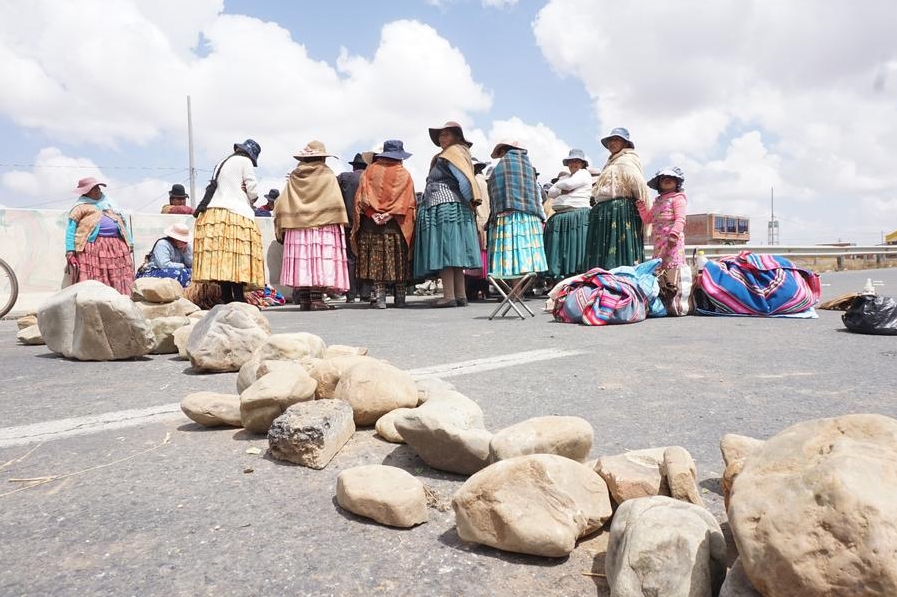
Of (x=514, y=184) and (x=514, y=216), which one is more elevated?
(x=514, y=184)

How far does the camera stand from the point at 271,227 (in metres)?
9.59

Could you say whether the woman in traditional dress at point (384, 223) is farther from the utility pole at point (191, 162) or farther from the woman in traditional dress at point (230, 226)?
the utility pole at point (191, 162)

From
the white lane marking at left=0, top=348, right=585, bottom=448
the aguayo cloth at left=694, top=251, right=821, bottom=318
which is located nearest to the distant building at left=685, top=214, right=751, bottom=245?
the aguayo cloth at left=694, top=251, right=821, bottom=318

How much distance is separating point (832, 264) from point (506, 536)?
22.4 metres

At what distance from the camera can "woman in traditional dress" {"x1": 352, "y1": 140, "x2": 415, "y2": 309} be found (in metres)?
7.86

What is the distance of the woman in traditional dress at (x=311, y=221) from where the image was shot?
7867 millimetres

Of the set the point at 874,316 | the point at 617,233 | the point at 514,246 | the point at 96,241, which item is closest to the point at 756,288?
the point at 874,316

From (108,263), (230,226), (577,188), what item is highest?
(577,188)

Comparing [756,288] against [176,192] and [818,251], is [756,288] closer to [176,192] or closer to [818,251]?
[176,192]

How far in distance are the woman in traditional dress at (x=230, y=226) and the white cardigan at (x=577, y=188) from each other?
437 centimetres

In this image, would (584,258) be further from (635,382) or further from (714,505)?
(714,505)

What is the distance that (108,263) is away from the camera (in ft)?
23.9

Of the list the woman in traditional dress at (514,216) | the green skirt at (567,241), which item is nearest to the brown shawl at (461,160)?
the woman in traditional dress at (514,216)

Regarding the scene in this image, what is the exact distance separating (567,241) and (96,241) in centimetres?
624
